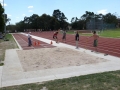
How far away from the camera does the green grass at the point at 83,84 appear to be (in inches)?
235

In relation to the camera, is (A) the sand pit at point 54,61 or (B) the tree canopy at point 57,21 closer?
(A) the sand pit at point 54,61

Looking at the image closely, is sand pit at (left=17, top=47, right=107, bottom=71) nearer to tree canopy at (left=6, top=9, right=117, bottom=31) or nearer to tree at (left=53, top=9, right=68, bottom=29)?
tree canopy at (left=6, top=9, right=117, bottom=31)

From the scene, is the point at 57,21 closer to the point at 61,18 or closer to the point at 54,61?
the point at 61,18

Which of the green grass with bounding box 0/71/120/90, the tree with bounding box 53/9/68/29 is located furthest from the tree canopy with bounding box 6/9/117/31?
the green grass with bounding box 0/71/120/90

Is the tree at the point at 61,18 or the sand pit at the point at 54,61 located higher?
the tree at the point at 61,18

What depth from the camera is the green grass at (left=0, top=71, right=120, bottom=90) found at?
5.97 m

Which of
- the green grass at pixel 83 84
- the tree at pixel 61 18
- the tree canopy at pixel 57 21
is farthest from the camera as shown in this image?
the tree at pixel 61 18

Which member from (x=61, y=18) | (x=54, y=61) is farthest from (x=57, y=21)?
(x=54, y=61)

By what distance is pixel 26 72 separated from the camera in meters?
8.51

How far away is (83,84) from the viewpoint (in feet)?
20.6

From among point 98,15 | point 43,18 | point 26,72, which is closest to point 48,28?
point 43,18

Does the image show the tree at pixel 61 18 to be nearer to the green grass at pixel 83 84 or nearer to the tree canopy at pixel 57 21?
the tree canopy at pixel 57 21

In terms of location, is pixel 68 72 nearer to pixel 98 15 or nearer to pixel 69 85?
pixel 69 85

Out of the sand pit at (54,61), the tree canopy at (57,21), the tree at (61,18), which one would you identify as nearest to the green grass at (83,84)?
the sand pit at (54,61)
